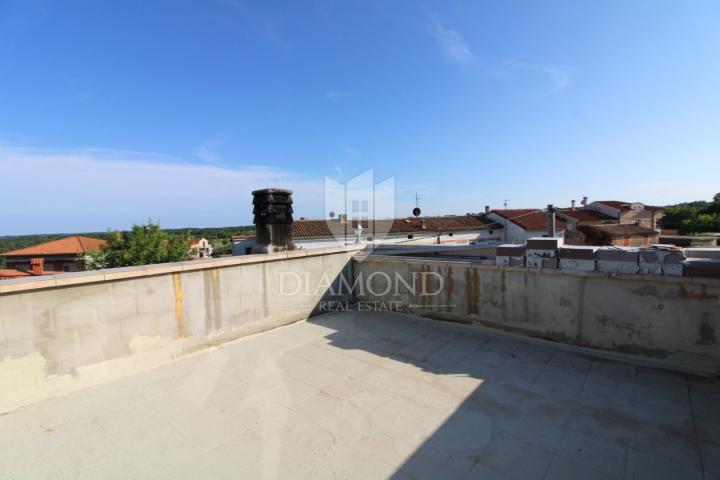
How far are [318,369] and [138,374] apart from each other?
2310 mm

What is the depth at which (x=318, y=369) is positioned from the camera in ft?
13.3

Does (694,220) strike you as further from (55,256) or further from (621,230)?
(55,256)

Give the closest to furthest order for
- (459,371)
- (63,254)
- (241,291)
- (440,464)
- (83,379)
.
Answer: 1. (440,464)
2. (83,379)
3. (459,371)
4. (241,291)
5. (63,254)

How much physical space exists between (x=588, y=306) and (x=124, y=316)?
6166 mm

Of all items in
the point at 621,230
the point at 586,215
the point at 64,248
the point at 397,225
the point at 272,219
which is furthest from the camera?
the point at 586,215

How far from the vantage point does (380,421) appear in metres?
2.95

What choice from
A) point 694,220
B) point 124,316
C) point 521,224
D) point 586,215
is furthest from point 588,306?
point 694,220

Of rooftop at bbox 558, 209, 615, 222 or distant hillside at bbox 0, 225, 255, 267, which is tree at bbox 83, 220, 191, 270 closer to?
distant hillside at bbox 0, 225, 255, 267

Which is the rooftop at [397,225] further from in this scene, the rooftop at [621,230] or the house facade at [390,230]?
the rooftop at [621,230]

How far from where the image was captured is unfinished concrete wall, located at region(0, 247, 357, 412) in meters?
3.23

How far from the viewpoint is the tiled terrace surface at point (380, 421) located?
7.86 ft

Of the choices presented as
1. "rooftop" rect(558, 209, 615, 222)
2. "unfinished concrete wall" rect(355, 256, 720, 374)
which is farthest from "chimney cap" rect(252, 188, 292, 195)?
"rooftop" rect(558, 209, 615, 222)

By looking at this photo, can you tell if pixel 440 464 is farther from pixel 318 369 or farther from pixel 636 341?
pixel 636 341

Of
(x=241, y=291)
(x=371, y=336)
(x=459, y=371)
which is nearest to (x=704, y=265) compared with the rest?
(x=459, y=371)
